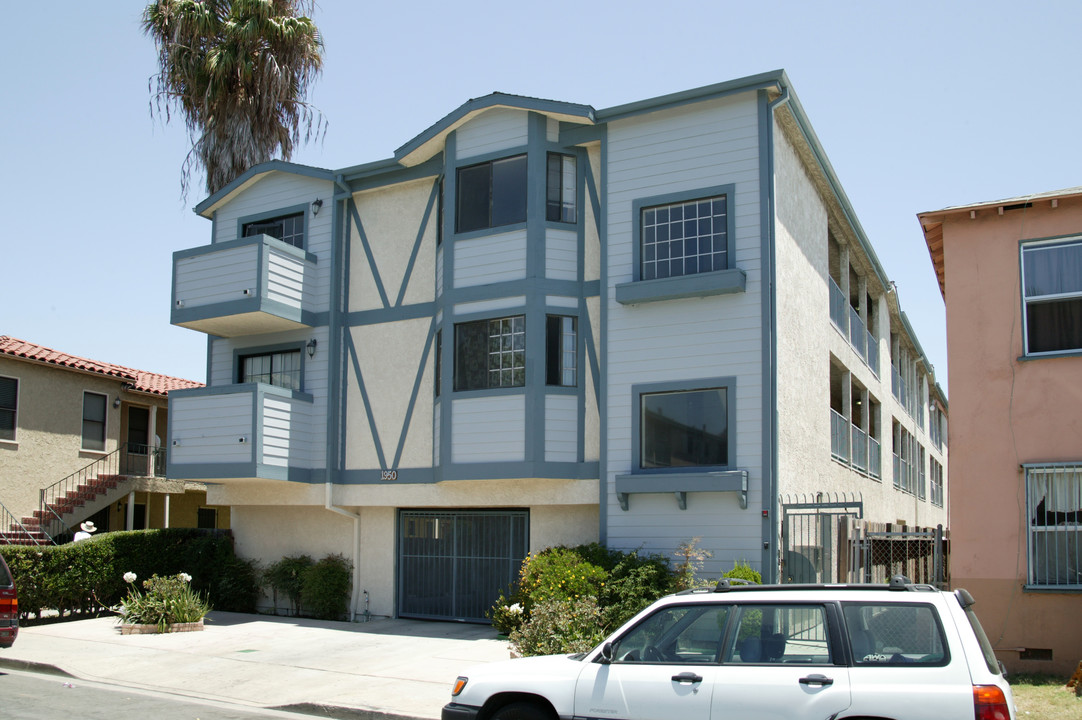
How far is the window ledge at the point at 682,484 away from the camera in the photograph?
563 inches

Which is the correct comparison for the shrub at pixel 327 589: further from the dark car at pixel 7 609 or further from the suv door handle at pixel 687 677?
the suv door handle at pixel 687 677

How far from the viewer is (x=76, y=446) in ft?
82.5

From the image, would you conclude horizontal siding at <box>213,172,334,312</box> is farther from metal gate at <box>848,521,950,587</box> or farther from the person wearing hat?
metal gate at <box>848,521,950,587</box>

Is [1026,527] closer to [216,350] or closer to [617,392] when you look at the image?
[617,392]

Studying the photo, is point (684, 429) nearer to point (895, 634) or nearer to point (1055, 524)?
point (1055, 524)

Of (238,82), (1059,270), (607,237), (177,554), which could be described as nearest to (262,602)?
(177,554)

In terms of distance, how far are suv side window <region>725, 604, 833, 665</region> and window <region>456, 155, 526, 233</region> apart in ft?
34.8

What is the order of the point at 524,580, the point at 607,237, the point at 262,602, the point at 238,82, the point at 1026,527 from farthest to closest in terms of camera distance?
the point at 238,82, the point at 262,602, the point at 607,237, the point at 524,580, the point at 1026,527

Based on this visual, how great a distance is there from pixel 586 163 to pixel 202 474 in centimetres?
914

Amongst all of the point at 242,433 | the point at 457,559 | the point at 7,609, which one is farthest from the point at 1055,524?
the point at 7,609

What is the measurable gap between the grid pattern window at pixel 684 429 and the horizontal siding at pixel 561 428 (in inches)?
49.5

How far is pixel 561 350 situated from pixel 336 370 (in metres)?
5.04

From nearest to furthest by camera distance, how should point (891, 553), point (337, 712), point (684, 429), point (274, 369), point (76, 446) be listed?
point (337, 712) → point (684, 429) → point (891, 553) → point (274, 369) → point (76, 446)

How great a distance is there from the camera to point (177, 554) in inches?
771
